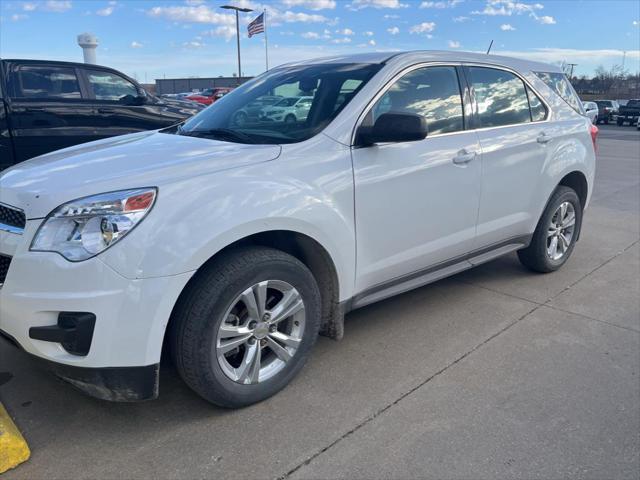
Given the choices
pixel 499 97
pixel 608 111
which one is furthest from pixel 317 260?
pixel 608 111

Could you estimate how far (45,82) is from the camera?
271 inches

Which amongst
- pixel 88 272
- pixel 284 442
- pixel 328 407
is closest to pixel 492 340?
pixel 328 407

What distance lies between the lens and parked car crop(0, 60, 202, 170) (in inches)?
257

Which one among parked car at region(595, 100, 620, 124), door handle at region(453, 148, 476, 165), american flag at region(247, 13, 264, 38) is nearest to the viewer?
door handle at region(453, 148, 476, 165)

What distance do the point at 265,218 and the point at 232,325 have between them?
1.83 feet

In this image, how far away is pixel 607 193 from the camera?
29.1 ft

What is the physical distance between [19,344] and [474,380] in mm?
2308

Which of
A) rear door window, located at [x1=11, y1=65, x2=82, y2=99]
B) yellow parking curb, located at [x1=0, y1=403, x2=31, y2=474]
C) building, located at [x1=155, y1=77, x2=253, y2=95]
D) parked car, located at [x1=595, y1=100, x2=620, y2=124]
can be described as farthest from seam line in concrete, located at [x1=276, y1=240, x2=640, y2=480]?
building, located at [x1=155, y1=77, x2=253, y2=95]

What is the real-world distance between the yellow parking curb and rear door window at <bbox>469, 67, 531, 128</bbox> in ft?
10.8

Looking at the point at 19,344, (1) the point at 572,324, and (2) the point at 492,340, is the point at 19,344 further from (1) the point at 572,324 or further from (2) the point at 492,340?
(1) the point at 572,324

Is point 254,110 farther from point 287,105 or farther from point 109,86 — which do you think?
point 109,86

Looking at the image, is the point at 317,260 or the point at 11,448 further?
the point at 317,260

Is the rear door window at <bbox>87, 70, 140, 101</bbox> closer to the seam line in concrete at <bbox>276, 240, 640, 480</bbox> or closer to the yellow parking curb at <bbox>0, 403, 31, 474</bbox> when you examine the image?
the seam line in concrete at <bbox>276, 240, 640, 480</bbox>

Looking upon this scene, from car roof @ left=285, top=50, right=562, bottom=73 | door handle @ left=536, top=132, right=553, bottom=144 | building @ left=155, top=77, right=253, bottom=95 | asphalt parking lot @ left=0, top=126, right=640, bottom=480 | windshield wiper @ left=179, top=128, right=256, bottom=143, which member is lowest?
asphalt parking lot @ left=0, top=126, right=640, bottom=480
